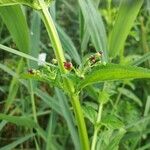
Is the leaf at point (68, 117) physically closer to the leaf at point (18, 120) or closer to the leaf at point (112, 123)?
the leaf at point (18, 120)

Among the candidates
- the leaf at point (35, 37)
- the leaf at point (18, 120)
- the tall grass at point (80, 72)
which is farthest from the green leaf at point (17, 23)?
the leaf at point (18, 120)

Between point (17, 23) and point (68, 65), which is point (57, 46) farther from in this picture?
point (17, 23)

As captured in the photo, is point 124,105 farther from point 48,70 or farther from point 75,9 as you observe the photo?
point 48,70

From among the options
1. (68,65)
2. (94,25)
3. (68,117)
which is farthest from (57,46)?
(68,117)

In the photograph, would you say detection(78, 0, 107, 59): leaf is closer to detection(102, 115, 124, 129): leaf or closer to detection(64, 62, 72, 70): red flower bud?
detection(102, 115, 124, 129): leaf

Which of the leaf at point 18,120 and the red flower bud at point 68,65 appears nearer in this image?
the red flower bud at point 68,65
